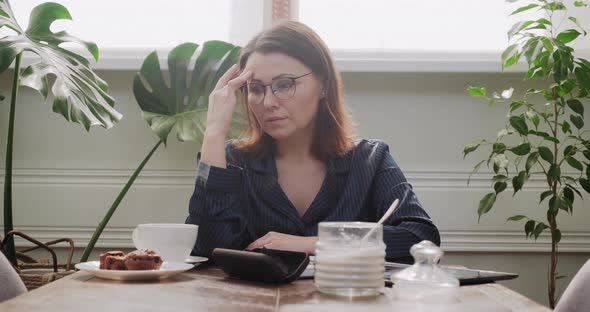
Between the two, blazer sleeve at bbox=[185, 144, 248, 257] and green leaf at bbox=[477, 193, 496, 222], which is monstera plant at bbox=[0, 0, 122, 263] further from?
green leaf at bbox=[477, 193, 496, 222]

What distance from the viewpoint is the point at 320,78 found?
2.13 m

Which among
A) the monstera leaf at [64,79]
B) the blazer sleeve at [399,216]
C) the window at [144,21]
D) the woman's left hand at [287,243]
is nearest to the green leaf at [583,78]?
the blazer sleeve at [399,216]

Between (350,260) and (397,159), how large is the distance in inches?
73.8

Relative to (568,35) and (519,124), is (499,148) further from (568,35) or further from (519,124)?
(568,35)

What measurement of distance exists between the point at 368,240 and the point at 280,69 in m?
1.05

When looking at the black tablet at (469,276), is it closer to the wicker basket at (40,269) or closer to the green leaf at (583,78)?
the wicker basket at (40,269)

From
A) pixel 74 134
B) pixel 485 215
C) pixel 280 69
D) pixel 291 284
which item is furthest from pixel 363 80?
pixel 291 284

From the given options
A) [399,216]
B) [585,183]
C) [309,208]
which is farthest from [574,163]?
[309,208]

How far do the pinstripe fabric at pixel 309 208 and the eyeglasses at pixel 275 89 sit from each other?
0.19 meters

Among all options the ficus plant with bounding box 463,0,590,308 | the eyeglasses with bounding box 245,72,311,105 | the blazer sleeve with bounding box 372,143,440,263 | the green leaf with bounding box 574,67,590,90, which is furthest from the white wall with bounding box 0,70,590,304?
the eyeglasses with bounding box 245,72,311,105

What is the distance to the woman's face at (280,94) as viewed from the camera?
193 centimetres

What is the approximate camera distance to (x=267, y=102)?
191 centimetres

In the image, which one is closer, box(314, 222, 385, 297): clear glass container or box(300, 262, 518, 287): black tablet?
box(314, 222, 385, 297): clear glass container

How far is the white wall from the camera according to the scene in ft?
9.25
